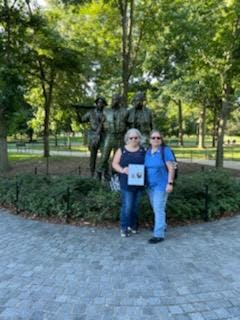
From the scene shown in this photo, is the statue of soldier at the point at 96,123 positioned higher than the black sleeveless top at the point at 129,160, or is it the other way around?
the statue of soldier at the point at 96,123

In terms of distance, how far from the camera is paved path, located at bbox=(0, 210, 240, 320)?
135 inches

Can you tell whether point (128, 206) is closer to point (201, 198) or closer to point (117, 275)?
point (117, 275)

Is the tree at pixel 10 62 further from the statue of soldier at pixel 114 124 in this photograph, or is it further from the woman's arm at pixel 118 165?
the woman's arm at pixel 118 165

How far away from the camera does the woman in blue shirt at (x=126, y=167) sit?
5.52 metres

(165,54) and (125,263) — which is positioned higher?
(165,54)

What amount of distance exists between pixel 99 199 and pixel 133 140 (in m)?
1.62

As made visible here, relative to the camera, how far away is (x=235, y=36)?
503 inches

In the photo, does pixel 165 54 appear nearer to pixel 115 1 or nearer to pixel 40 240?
pixel 115 1

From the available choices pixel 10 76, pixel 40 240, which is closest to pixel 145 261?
pixel 40 240

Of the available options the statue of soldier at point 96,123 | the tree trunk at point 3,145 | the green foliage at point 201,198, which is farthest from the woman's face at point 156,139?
the tree trunk at point 3,145

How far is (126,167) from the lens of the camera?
18.1 ft

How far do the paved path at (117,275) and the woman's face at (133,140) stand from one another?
152 cm

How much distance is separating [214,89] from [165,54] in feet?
27.7

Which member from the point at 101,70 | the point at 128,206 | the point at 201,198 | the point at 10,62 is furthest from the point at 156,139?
the point at 101,70
